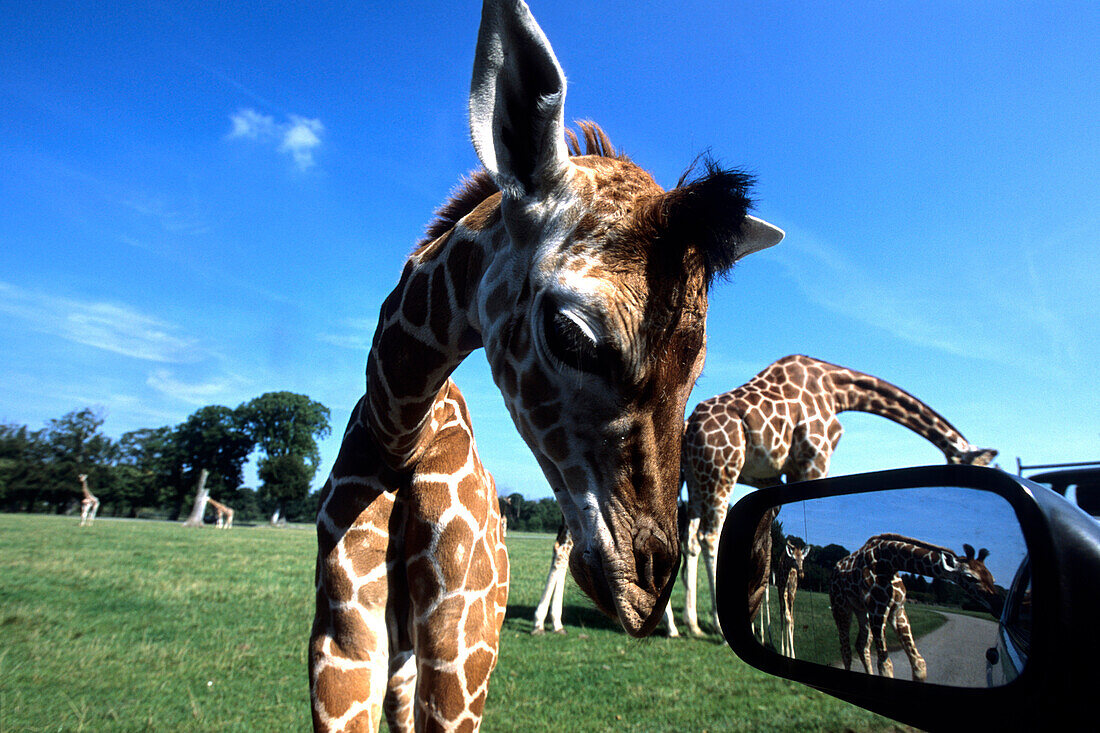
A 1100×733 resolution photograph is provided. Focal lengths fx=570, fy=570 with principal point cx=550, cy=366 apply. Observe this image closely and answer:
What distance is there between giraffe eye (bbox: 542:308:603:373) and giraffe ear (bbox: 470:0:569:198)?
0.53 m

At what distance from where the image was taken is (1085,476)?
2.05 metres

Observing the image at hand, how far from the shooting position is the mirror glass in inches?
30.2

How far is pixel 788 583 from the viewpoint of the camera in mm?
1204

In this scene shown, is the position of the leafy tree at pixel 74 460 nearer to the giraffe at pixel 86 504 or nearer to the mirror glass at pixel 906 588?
the giraffe at pixel 86 504

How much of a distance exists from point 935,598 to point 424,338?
180 cm

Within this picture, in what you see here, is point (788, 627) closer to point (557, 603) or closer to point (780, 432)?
point (780, 432)

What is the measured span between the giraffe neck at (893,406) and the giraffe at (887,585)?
24.2 feet

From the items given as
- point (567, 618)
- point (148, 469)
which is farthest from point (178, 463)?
point (567, 618)

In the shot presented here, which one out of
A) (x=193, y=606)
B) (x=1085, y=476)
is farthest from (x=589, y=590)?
(x=193, y=606)

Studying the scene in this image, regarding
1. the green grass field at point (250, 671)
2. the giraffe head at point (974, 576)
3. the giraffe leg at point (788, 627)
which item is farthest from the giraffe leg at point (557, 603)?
the giraffe head at point (974, 576)

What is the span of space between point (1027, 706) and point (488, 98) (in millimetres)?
1852

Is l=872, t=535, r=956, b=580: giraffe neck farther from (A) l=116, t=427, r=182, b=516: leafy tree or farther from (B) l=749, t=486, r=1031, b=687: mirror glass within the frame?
(A) l=116, t=427, r=182, b=516: leafy tree

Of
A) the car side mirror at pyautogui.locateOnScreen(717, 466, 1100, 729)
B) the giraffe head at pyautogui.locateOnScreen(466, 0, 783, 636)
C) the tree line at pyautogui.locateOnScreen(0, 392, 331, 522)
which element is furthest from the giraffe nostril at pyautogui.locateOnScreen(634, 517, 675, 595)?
the tree line at pyautogui.locateOnScreen(0, 392, 331, 522)

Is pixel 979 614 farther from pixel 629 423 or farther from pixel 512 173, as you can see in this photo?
pixel 512 173
